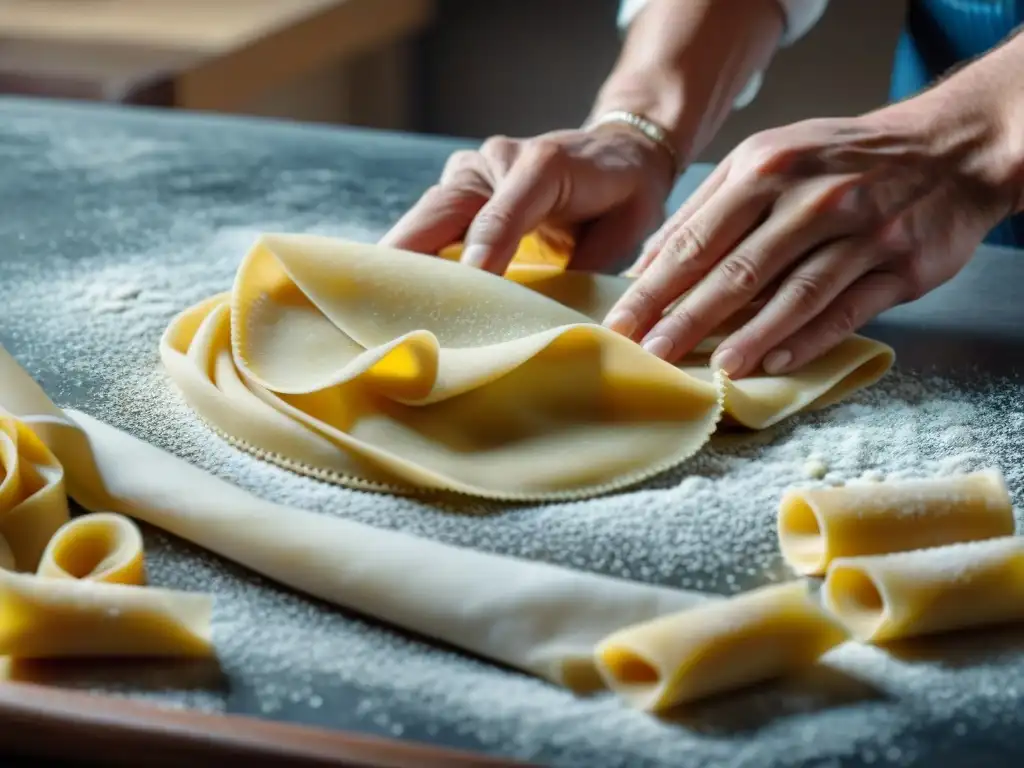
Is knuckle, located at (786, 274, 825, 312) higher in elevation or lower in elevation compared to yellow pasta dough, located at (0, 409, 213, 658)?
higher

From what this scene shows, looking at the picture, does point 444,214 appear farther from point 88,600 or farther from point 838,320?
point 88,600

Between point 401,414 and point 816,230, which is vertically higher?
point 816,230

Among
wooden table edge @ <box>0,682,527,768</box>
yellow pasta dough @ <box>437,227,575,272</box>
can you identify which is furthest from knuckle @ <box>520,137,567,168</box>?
wooden table edge @ <box>0,682,527,768</box>

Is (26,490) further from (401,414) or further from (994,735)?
(994,735)

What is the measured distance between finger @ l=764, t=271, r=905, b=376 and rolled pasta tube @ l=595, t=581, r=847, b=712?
40 cm

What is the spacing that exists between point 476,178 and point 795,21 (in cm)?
64

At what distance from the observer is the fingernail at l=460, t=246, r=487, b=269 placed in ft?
4.25

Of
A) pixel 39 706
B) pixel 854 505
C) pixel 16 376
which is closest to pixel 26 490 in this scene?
pixel 16 376

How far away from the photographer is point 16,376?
108cm

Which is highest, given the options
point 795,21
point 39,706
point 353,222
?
point 795,21

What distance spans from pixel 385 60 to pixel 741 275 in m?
3.11

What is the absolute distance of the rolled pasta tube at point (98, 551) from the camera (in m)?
0.86

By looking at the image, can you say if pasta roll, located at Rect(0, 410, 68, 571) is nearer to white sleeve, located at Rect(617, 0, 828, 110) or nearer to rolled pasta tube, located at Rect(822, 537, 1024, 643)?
rolled pasta tube, located at Rect(822, 537, 1024, 643)

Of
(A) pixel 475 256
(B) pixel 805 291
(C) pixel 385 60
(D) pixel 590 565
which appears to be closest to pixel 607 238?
(A) pixel 475 256
